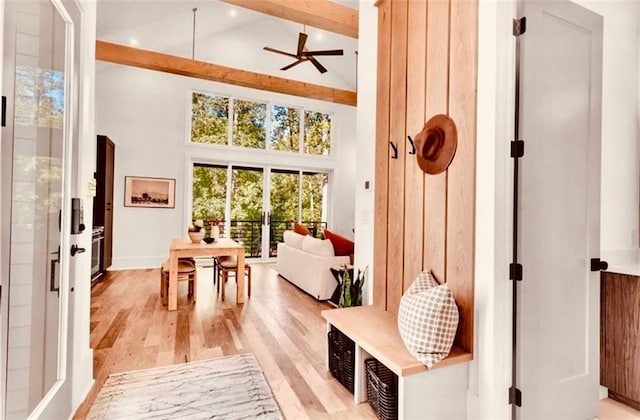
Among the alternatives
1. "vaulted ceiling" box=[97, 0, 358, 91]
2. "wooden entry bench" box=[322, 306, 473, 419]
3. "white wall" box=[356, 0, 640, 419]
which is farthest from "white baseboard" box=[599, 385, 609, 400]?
"vaulted ceiling" box=[97, 0, 358, 91]

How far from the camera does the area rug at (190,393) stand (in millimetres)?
1870

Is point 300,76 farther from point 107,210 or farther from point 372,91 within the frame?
point 372,91

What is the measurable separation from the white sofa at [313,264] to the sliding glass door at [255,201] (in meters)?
2.30

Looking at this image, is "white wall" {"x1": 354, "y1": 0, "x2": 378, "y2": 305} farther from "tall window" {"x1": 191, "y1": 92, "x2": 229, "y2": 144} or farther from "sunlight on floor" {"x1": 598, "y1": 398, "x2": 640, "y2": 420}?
"tall window" {"x1": 191, "y1": 92, "x2": 229, "y2": 144}

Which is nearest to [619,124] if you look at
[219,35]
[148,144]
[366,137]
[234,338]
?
[366,137]

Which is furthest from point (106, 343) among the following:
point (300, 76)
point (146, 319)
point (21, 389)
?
point (300, 76)

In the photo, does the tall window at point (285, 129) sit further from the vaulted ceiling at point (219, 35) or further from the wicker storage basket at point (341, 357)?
the wicker storage basket at point (341, 357)

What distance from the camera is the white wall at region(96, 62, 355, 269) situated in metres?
6.08

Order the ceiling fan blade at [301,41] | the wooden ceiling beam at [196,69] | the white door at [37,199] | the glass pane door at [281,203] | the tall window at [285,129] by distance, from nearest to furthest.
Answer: the white door at [37,199] → the ceiling fan blade at [301,41] → the wooden ceiling beam at [196,69] → the glass pane door at [281,203] → the tall window at [285,129]

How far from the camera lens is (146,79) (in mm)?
6340

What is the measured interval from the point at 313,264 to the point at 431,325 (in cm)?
277

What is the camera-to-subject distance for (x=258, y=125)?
7438mm

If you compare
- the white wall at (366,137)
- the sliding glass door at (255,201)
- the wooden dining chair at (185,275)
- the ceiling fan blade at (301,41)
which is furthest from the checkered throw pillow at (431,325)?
the sliding glass door at (255,201)

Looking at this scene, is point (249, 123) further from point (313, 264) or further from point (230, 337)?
point (230, 337)
